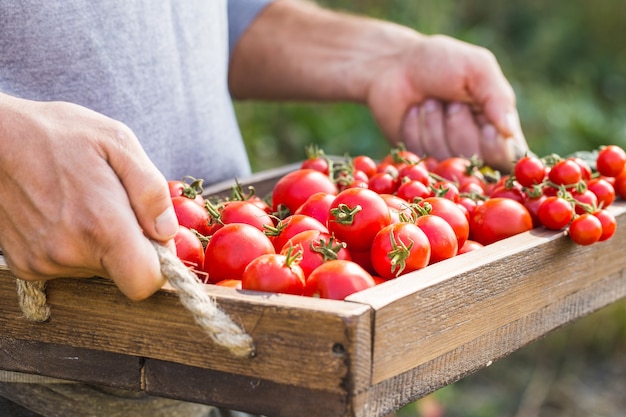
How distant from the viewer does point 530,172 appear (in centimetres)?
160

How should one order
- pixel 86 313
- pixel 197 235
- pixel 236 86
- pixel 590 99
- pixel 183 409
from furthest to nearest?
pixel 590 99
pixel 236 86
pixel 183 409
pixel 197 235
pixel 86 313

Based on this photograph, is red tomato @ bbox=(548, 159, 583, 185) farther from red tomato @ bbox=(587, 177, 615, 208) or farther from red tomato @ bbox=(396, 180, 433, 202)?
red tomato @ bbox=(396, 180, 433, 202)

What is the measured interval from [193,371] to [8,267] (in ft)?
1.05

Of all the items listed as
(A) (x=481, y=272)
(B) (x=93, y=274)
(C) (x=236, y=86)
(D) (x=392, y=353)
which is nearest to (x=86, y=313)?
(B) (x=93, y=274)

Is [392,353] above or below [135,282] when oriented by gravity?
below

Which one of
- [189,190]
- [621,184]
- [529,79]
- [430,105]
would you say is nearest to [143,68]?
[189,190]

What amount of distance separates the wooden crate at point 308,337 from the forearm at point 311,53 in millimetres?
969

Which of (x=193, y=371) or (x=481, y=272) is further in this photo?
(x=481, y=272)

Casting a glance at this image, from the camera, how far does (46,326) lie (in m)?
1.20


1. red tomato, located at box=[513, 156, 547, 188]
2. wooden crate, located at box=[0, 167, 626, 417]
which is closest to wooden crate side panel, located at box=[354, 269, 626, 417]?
wooden crate, located at box=[0, 167, 626, 417]

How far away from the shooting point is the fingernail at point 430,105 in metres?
2.14

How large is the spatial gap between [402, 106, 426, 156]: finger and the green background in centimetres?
147

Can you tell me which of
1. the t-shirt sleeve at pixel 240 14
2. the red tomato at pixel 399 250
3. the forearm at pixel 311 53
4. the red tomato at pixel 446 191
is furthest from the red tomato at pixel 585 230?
the t-shirt sleeve at pixel 240 14

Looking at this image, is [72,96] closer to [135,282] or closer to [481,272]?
[135,282]
